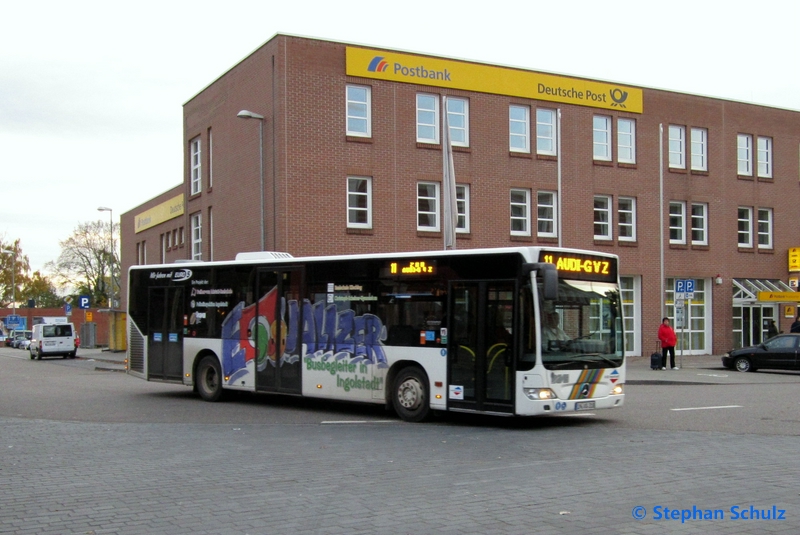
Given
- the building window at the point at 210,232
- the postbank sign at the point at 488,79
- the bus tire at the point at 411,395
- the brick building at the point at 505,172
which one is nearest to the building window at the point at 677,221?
the brick building at the point at 505,172

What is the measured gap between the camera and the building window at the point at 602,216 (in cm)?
3553

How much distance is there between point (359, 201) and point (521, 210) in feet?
22.8

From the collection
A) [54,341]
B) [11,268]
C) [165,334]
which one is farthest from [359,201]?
[11,268]

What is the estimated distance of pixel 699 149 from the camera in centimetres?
3781

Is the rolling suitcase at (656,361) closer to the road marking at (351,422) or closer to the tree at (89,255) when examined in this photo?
the road marking at (351,422)

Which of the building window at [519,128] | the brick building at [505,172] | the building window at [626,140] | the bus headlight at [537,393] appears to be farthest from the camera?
the building window at [626,140]

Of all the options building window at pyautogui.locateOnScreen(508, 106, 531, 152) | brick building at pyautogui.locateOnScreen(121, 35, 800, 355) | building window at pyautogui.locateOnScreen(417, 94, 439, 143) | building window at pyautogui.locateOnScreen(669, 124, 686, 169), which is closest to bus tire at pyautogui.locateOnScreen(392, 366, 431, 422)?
brick building at pyautogui.locateOnScreen(121, 35, 800, 355)

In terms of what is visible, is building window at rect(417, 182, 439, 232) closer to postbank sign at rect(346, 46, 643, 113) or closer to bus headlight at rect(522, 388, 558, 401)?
postbank sign at rect(346, 46, 643, 113)

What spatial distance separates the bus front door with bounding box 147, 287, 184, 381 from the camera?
62.2 ft

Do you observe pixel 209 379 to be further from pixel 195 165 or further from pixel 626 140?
pixel 626 140

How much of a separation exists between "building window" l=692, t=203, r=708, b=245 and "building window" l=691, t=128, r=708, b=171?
1.66 m

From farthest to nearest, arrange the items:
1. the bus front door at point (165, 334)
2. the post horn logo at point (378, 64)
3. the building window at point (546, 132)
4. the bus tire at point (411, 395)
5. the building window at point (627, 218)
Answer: the building window at point (627, 218) → the building window at point (546, 132) → the post horn logo at point (378, 64) → the bus front door at point (165, 334) → the bus tire at point (411, 395)

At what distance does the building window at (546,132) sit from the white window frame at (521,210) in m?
1.78

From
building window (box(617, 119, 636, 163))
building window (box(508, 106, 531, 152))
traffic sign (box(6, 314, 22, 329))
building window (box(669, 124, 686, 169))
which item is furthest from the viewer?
traffic sign (box(6, 314, 22, 329))
